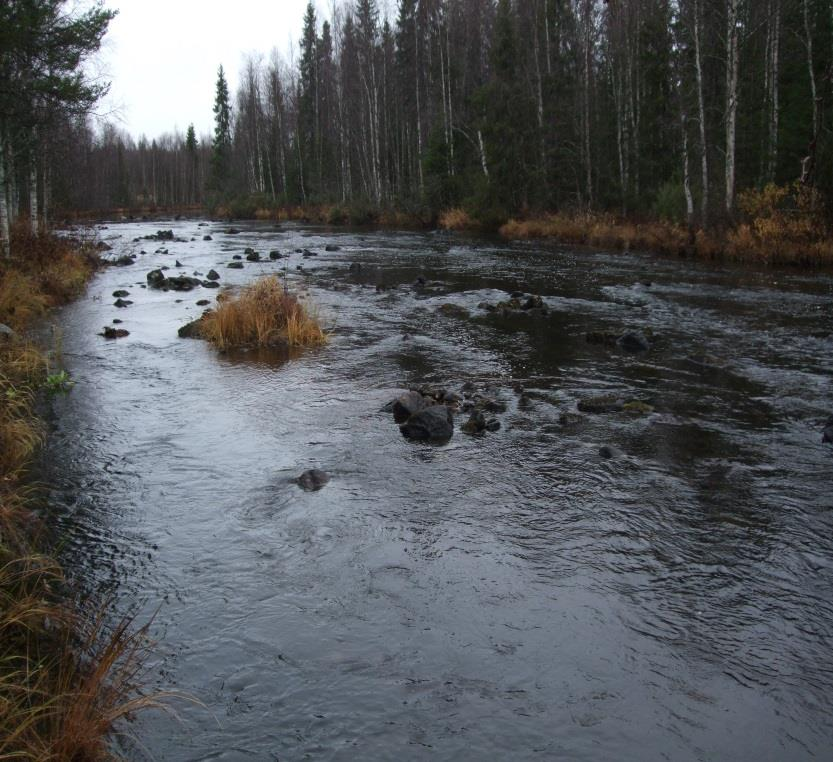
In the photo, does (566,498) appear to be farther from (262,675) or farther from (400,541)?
(262,675)

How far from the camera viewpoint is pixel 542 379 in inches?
450

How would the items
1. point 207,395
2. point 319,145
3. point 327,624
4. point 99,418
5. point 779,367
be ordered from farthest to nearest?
point 319,145, point 779,367, point 207,395, point 99,418, point 327,624

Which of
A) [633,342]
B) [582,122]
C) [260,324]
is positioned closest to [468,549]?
[633,342]

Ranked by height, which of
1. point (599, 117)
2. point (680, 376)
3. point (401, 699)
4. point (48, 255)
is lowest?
point (401, 699)

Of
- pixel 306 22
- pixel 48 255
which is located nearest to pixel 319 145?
pixel 306 22

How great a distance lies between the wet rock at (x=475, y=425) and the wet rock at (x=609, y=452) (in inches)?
59.6

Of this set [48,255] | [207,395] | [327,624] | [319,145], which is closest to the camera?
[327,624]

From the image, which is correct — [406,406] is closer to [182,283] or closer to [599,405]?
[599,405]

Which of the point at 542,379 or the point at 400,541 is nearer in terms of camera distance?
the point at 400,541

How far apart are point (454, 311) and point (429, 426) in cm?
898

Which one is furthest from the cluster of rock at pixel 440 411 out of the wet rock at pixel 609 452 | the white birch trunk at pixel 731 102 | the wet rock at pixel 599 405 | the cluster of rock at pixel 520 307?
the white birch trunk at pixel 731 102

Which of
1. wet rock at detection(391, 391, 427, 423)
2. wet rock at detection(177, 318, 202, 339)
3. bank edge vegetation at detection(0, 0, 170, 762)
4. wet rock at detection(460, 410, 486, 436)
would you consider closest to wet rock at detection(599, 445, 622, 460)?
wet rock at detection(460, 410, 486, 436)

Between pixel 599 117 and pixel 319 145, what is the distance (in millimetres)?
32830

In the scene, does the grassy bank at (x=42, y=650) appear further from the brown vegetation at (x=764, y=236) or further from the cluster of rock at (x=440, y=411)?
the brown vegetation at (x=764, y=236)
